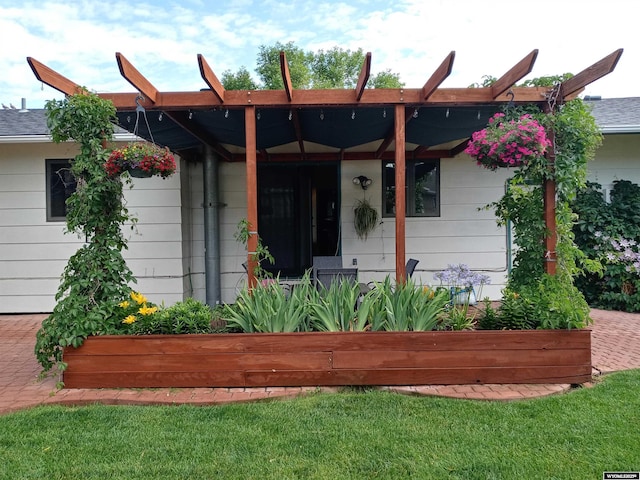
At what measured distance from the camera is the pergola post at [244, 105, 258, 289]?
143 inches

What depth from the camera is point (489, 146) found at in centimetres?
338

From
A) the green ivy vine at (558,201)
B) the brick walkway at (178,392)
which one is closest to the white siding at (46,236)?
the brick walkway at (178,392)

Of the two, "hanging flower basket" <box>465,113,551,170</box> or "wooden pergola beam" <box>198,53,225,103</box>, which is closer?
"wooden pergola beam" <box>198,53,225,103</box>

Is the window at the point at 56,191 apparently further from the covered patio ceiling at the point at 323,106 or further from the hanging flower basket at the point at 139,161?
the hanging flower basket at the point at 139,161

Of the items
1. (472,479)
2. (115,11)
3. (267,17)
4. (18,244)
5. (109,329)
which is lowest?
(472,479)

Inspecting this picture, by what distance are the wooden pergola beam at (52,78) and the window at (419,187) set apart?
4.38 metres

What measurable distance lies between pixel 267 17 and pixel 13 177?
987 cm

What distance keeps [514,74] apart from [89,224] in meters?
3.64

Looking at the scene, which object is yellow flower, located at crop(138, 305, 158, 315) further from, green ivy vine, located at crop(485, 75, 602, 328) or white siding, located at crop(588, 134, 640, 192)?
white siding, located at crop(588, 134, 640, 192)

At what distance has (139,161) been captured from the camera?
3.23m

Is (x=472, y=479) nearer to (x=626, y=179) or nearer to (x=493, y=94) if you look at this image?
(x=493, y=94)

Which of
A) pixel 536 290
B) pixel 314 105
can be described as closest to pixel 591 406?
pixel 536 290

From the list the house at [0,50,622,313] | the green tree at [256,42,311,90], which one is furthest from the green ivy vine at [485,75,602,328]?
the green tree at [256,42,311,90]

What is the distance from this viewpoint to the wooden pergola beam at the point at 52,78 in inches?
125
